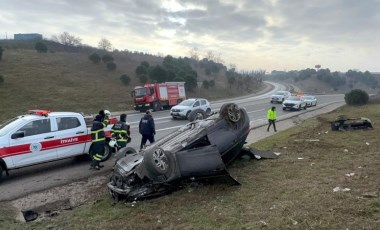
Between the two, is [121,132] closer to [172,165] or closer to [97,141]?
[97,141]

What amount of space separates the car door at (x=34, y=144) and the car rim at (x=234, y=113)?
497 cm

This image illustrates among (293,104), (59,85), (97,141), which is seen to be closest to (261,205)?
(97,141)

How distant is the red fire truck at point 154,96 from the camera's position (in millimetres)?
32125

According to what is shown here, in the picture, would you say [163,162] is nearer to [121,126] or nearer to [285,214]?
[285,214]

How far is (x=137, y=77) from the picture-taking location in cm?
5075

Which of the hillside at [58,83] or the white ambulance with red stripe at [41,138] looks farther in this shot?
the hillside at [58,83]

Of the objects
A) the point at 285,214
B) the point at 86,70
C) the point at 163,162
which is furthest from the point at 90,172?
the point at 86,70

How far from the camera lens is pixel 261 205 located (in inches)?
248

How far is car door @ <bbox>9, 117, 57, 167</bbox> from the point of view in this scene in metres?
9.01

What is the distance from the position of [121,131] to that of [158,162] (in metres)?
3.99

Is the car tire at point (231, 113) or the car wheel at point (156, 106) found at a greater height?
the car tire at point (231, 113)

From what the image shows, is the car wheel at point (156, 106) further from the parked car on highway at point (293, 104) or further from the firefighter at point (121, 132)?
the firefighter at point (121, 132)

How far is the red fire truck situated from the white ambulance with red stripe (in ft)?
69.9

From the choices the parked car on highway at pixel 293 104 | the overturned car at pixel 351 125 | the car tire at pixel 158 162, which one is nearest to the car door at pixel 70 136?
the car tire at pixel 158 162
